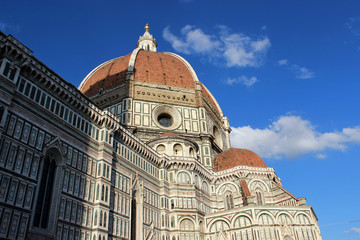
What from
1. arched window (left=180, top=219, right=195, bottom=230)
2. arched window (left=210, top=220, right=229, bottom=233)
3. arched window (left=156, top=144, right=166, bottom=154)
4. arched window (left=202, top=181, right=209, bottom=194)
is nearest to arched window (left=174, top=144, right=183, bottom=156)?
arched window (left=156, top=144, right=166, bottom=154)

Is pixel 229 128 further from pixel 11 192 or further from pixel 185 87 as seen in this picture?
pixel 11 192

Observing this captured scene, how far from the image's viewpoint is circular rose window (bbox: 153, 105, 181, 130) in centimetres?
4322

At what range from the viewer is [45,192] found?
67.1 feet

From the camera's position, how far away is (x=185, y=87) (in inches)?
1874

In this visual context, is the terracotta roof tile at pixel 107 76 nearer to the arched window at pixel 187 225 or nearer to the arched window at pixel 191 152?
the arched window at pixel 191 152

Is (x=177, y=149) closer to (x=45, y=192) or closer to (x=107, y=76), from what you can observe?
(x=45, y=192)

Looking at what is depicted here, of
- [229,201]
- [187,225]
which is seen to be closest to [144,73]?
[229,201]

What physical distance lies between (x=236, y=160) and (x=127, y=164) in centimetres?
1711

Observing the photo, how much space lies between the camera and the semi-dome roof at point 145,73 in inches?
1847

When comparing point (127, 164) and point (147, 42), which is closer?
point (127, 164)

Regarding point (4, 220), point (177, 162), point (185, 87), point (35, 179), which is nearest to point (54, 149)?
point (35, 179)

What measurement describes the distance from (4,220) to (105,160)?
9424 mm

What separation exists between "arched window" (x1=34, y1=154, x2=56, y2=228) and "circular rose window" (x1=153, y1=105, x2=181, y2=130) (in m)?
22.4

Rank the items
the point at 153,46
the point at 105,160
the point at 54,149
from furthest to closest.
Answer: the point at 153,46 → the point at 105,160 → the point at 54,149
